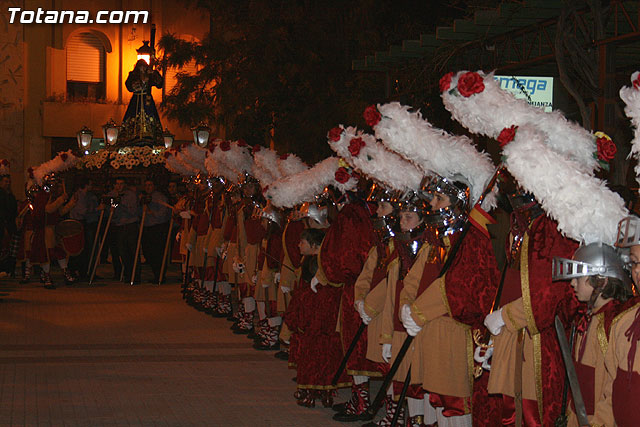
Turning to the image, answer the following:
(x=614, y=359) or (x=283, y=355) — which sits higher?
(x=614, y=359)

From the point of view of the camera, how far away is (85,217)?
63.8 feet

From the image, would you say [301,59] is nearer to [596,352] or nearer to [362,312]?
[362,312]

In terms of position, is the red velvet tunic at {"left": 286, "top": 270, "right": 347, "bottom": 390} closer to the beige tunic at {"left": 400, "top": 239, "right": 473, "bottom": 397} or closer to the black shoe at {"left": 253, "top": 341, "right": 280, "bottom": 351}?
the beige tunic at {"left": 400, "top": 239, "right": 473, "bottom": 397}

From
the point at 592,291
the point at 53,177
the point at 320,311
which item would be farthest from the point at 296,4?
the point at 592,291

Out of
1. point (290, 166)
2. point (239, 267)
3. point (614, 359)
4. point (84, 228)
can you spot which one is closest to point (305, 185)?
point (290, 166)

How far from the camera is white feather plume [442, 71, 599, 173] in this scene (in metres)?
5.23

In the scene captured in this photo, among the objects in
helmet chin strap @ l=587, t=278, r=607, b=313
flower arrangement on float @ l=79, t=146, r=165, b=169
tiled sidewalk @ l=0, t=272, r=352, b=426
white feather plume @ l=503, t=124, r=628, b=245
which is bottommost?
tiled sidewalk @ l=0, t=272, r=352, b=426

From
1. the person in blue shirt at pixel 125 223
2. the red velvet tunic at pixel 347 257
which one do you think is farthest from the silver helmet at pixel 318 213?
the person in blue shirt at pixel 125 223

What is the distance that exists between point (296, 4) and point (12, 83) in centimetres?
1320

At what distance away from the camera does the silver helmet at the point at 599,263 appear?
14.8 feet

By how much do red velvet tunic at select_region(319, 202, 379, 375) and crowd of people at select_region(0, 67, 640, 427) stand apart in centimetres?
1

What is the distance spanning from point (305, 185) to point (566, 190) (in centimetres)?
467

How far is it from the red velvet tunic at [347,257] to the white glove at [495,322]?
2402mm

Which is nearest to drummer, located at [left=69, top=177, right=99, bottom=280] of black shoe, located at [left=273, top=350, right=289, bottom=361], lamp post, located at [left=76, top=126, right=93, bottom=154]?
lamp post, located at [left=76, top=126, right=93, bottom=154]
